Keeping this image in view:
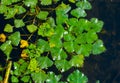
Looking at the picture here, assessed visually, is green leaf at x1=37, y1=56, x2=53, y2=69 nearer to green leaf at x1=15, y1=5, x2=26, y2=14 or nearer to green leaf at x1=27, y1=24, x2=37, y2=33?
green leaf at x1=27, y1=24, x2=37, y2=33

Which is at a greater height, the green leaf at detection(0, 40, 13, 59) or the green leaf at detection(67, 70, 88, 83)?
the green leaf at detection(0, 40, 13, 59)

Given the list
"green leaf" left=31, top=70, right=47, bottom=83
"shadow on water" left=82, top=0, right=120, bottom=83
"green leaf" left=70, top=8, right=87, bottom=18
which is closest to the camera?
"green leaf" left=31, top=70, right=47, bottom=83

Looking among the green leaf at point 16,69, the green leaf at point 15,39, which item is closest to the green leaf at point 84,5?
the green leaf at point 15,39

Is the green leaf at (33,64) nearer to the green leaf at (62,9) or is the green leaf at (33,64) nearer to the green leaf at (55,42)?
the green leaf at (55,42)

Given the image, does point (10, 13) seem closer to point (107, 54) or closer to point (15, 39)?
point (15, 39)

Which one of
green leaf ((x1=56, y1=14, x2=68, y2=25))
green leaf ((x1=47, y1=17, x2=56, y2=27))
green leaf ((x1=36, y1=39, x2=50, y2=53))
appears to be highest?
green leaf ((x1=56, y1=14, x2=68, y2=25))

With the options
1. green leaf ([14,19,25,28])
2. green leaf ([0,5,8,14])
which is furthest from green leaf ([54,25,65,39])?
green leaf ([0,5,8,14])

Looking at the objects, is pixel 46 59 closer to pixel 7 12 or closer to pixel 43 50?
pixel 43 50
